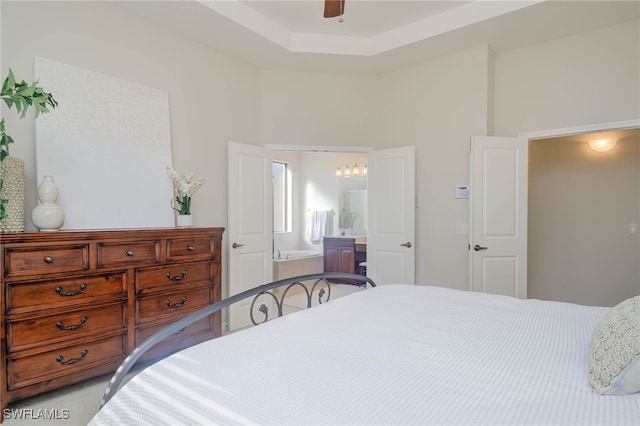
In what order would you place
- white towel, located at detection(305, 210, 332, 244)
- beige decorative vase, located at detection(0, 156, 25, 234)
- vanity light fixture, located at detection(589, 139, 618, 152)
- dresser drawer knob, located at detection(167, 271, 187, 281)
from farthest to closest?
white towel, located at detection(305, 210, 332, 244) < vanity light fixture, located at detection(589, 139, 618, 152) < dresser drawer knob, located at detection(167, 271, 187, 281) < beige decorative vase, located at detection(0, 156, 25, 234)

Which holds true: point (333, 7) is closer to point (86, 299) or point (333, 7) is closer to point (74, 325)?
point (86, 299)

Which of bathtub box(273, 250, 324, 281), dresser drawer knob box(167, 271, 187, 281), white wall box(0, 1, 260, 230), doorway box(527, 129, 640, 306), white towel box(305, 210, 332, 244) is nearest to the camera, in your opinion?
white wall box(0, 1, 260, 230)

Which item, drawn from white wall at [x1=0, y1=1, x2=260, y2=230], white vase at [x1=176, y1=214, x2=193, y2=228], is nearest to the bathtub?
white wall at [x1=0, y1=1, x2=260, y2=230]

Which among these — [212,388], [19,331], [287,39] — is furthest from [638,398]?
[287,39]

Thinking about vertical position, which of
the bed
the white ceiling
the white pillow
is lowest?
the bed

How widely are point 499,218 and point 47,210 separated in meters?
3.84

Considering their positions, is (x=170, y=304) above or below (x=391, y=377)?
below

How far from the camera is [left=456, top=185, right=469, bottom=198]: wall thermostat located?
380 cm

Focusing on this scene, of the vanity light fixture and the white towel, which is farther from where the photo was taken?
the white towel

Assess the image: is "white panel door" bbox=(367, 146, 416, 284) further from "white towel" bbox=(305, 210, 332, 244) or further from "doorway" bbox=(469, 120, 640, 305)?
"white towel" bbox=(305, 210, 332, 244)

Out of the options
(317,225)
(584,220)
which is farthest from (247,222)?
(584,220)

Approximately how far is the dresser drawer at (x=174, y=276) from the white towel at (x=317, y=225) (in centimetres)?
409

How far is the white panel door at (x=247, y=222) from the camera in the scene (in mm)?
3758

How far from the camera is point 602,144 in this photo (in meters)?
4.12
